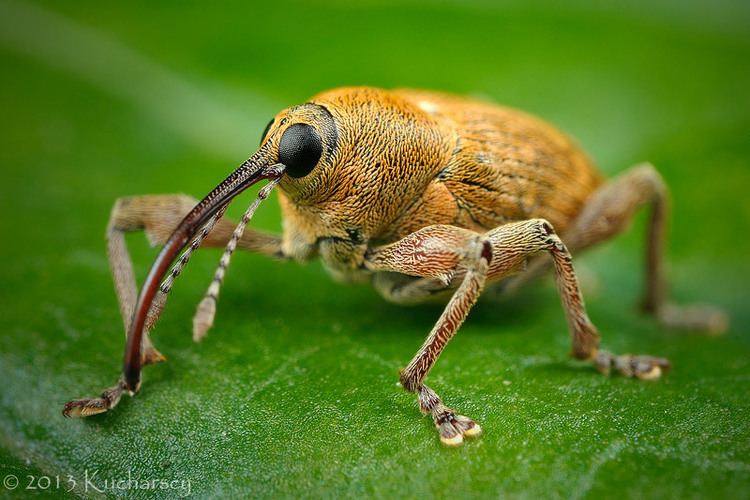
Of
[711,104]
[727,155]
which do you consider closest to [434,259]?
[727,155]

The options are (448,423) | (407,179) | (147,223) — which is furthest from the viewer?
(147,223)

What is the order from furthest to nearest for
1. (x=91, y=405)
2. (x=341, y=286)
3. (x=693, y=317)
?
1. (x=693, y=317)
2. (x=341, y=286)
3. (x=91, y=405)

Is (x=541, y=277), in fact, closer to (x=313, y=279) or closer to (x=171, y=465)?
(x=313, y=279)

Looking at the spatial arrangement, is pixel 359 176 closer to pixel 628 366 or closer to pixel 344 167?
pixel 344 167

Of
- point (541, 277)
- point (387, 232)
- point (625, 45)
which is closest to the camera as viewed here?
→ point (387, 232)

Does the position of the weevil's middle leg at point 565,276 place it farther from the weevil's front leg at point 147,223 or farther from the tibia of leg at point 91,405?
the tibia of leg at point 91,405

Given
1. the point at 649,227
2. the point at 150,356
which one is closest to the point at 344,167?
the point at 150,356

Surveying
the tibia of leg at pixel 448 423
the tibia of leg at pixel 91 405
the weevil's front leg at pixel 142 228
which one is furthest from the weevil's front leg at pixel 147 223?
the tibia of leg at pixel 448 423
